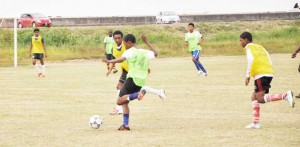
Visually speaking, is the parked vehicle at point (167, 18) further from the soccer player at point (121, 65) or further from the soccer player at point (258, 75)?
the soccer player at point (258, 75)

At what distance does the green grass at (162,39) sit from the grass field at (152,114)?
65.5 ft

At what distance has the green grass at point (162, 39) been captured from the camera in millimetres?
54694

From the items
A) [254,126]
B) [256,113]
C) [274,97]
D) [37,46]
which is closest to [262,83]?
[274,97]

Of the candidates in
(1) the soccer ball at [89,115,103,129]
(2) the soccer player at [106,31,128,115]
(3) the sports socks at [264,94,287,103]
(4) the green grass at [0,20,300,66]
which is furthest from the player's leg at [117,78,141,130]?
(4) the green grass at [0,20,300,66]

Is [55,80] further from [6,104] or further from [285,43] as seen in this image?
[285,43]

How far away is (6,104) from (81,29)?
4620 centimetres

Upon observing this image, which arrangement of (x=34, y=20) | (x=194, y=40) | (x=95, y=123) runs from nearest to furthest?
(x=95, y=123) < (x=194, y=40) < (x=34, y=20)

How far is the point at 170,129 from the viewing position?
1568 cm

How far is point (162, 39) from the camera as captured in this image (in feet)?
212

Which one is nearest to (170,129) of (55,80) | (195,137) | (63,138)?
(195,137)

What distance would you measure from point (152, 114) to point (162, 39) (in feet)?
152

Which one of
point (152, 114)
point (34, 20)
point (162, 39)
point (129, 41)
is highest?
point (129, 41)

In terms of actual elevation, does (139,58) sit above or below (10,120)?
above

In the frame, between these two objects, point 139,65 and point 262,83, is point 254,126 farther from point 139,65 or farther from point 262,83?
point 139,65
